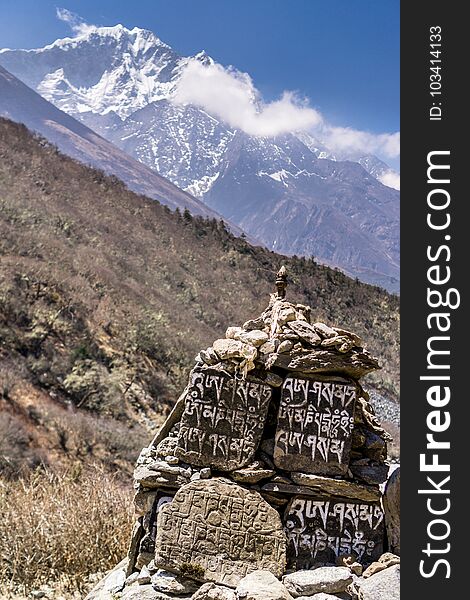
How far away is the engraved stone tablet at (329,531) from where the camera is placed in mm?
5363

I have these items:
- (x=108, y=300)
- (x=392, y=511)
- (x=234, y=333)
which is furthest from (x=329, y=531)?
(x=108, y=300)

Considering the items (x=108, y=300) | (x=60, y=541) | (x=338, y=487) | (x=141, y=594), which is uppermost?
(x=108, y=300)

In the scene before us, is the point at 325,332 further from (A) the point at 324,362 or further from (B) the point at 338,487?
(B) the point at 338,487

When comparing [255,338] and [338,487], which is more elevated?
[255,338]

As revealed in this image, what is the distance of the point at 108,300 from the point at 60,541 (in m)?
15.9

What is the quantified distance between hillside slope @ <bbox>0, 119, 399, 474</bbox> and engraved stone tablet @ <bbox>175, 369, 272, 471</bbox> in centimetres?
769

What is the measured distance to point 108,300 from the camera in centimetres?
2238

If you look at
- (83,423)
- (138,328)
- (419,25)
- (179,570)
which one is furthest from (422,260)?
(138,328)

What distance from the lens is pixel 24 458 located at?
39.8 ft

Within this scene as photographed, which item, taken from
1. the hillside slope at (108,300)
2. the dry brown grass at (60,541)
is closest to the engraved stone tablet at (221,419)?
the dry brown grass at (60,541)

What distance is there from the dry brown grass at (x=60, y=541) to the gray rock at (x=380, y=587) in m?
2.96

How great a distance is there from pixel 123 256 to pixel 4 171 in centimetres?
740

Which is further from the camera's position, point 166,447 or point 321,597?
point 166,447

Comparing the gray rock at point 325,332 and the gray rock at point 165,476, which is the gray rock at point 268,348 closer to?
the gray rock at point 325,332
